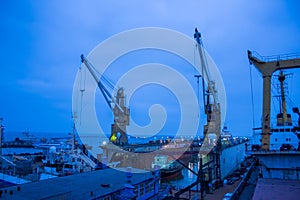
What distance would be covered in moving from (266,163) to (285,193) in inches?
276

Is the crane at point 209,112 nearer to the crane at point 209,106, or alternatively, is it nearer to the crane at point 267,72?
the crane at point 209,106

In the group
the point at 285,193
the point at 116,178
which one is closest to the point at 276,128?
the point at 285,193

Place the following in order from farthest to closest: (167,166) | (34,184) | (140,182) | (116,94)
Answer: (116,94), (167,166), (140,182), (34,184)

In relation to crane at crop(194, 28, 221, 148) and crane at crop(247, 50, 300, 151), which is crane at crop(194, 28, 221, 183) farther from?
crane at crop(247, 50, 300, 151)

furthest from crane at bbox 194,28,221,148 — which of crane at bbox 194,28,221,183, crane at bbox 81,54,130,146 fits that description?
crane at bbox 81,54,130,146

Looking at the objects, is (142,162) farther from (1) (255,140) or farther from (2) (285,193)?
(2) (285,193)

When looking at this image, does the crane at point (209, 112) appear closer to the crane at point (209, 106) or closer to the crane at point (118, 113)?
the crane at point (209, 106)

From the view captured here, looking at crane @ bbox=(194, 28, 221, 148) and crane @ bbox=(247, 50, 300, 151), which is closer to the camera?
crane @ bbox=(247, 50, 300, 151)

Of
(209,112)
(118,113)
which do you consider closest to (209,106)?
(209,112)

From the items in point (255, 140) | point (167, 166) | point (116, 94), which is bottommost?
point (167, 166)

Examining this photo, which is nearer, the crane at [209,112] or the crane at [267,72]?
the crane at [267,72]

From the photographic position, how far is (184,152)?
4988 centimetres

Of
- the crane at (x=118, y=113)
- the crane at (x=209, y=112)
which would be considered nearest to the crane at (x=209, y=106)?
the crane at (x=209, y=112)

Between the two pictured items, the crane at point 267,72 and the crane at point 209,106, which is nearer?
the crane at point 267,72
